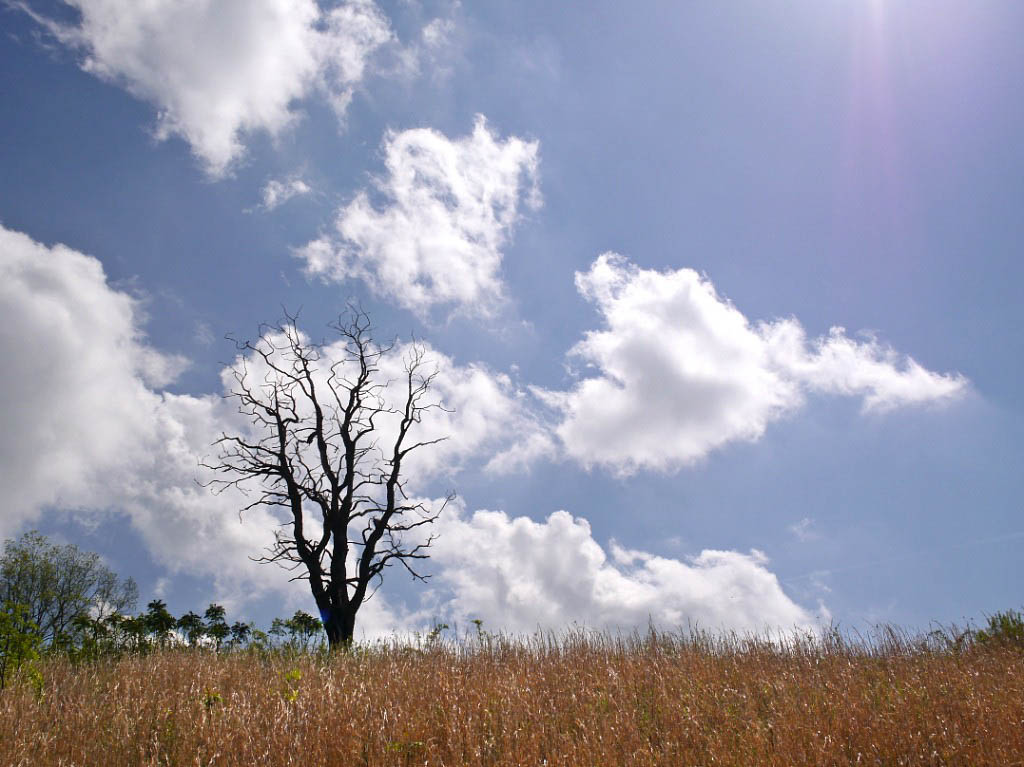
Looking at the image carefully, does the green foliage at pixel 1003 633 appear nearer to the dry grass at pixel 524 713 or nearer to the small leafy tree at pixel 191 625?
the dry grass at pixel 524 713

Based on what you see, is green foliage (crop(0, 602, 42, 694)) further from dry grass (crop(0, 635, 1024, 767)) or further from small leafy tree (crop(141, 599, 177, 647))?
small leafy tree (crop(141, 599, 177, 647))

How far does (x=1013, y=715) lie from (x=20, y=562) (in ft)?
115

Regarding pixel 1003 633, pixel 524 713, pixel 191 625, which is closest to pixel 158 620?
pixel 191 625

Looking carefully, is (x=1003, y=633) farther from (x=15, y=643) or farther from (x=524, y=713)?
(x=15, y=643)

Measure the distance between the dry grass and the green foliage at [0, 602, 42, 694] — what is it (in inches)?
18.4

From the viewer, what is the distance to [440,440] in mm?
23062

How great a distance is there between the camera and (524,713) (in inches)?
377

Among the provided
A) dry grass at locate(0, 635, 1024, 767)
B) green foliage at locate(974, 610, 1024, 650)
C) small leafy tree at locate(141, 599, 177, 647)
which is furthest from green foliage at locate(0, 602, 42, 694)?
green foliage at locate(974, 610, 1024, 650)

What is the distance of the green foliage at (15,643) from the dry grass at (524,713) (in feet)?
1.53

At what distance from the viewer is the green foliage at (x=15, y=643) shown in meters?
11.6

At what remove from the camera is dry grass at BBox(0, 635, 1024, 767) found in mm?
8125

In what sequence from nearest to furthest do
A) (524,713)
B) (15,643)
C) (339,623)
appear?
(524,713), (15,643), (339,623)

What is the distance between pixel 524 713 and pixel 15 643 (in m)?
8.92

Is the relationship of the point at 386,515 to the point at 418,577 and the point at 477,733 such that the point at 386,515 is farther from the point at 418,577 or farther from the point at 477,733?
the point at 477,733
